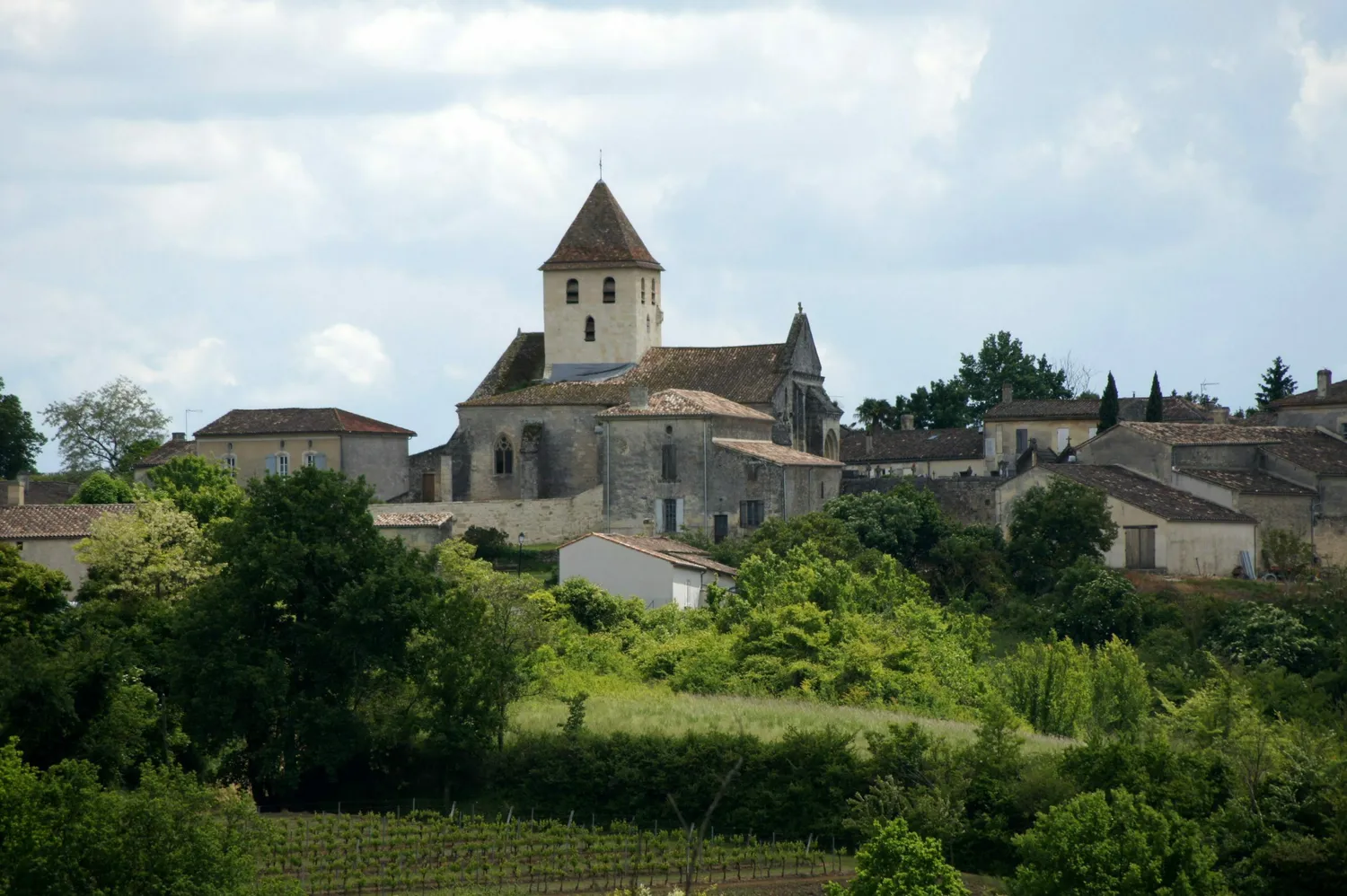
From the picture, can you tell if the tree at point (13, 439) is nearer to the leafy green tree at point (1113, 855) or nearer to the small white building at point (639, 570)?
the small white building at point (639, 570)

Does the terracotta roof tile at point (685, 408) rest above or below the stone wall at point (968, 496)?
above

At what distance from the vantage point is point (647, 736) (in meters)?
41.2

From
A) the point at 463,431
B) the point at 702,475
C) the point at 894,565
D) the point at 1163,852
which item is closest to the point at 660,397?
the point at 702,475

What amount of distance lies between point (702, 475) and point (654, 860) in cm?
2829

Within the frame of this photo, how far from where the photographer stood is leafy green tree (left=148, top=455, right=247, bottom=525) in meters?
59.0

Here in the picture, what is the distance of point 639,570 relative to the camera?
5581 cm

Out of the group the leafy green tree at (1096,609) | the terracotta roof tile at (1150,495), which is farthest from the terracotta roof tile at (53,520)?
the terracotta roof tile at (1150,495)

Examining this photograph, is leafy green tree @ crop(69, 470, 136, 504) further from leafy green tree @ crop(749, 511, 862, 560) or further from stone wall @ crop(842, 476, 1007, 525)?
stone wall @ crop(842, 476, 1007, 525)

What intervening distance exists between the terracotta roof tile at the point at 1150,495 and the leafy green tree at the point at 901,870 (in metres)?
29.4

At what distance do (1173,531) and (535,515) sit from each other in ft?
61.4

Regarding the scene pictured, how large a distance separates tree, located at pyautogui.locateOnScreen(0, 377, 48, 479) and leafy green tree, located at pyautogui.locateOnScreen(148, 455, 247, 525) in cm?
2475

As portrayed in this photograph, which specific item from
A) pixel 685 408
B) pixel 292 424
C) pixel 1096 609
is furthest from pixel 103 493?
pixel 1096 609

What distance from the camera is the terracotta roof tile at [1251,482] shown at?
202ft

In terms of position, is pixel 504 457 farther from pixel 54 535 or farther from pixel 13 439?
pixel 13 439
